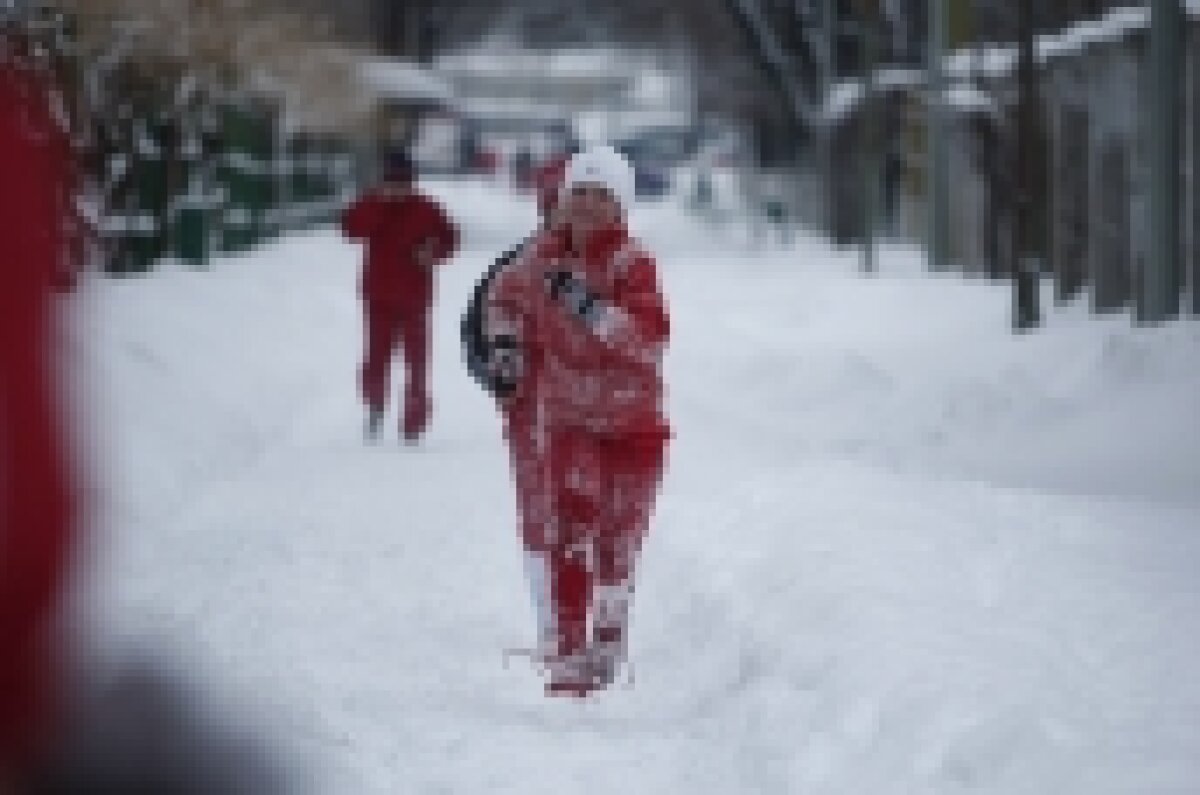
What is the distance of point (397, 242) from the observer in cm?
1228

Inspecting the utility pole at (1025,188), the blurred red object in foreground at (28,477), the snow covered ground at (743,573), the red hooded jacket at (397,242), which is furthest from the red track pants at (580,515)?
the utility pole at (1025,188)

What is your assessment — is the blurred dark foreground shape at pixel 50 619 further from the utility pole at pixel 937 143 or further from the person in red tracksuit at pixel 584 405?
the utility pole at pixel 937 143

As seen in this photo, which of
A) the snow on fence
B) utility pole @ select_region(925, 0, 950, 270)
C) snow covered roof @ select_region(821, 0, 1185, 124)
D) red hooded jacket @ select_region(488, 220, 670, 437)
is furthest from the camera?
utility pole @ select_region(925, 0, 950, 270)

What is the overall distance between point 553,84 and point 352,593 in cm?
14015

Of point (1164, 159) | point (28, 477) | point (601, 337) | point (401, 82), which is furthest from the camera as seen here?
point (401, 82)

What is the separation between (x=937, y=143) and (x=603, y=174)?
22.2 meters

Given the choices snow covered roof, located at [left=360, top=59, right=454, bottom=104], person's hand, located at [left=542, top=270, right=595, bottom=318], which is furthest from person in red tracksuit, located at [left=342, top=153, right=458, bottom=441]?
snow covered roof, located at [left=360, top=59, right=454, bottom=104]

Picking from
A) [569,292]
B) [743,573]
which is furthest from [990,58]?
[569,292]

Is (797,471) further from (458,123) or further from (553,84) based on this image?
(553,84)

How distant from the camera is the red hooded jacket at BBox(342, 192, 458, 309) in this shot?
1223 cm

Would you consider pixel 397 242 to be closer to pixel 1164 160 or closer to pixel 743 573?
pixel 743 573

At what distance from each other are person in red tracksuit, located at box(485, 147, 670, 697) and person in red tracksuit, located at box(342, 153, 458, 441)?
565 centimetres

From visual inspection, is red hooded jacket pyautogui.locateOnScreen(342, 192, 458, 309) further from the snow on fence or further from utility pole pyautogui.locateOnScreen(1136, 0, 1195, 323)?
the snow on fence

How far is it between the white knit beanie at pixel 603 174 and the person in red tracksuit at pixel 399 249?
5.61 metres
